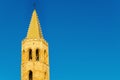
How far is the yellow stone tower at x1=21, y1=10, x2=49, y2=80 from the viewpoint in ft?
216

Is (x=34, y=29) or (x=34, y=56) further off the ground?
(x=34, y=29)

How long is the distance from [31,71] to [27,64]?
3.17 ft

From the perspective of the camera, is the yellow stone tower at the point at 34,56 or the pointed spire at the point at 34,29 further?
the pointed spire at the point at 34,29

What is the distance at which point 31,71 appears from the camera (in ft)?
217

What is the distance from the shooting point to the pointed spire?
222ft

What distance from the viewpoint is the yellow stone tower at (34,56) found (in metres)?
65.9

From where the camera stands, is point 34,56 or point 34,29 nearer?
point 34,56

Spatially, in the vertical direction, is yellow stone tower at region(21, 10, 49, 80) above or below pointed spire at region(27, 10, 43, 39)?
below

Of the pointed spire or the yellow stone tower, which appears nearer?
the yellow stone tower

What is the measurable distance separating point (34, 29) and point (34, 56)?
367cm

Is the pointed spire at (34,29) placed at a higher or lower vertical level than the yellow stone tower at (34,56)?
higher

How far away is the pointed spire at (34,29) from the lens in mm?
67812

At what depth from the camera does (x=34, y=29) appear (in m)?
68.3

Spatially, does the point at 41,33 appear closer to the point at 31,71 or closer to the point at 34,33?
the point at 34,33
